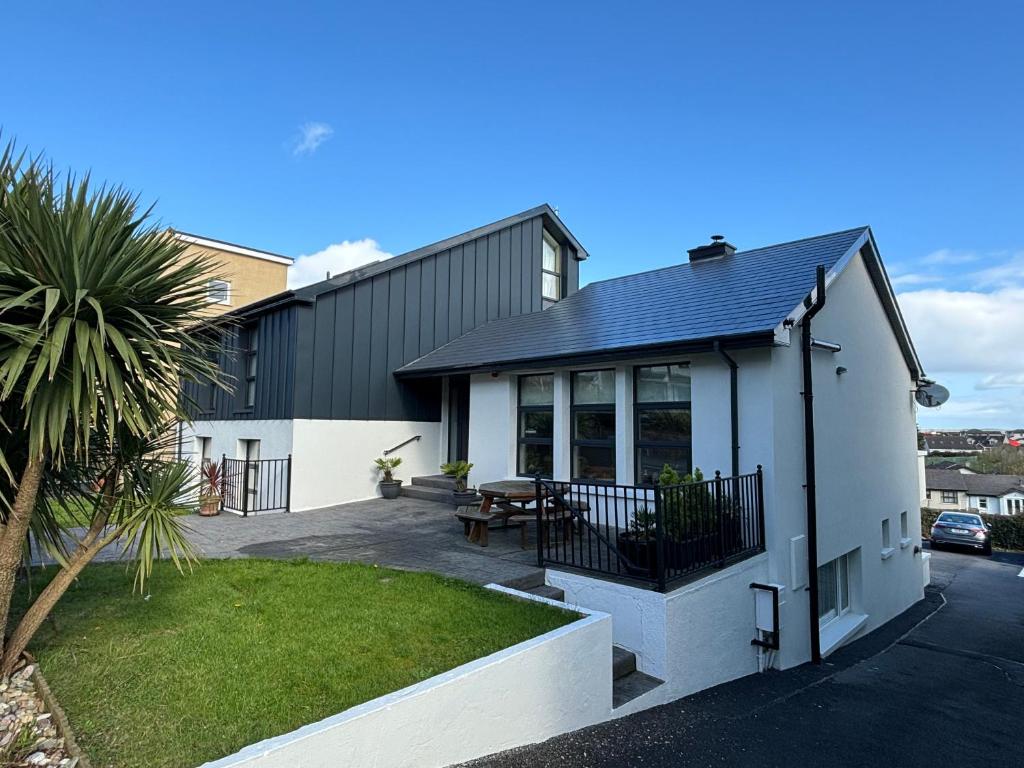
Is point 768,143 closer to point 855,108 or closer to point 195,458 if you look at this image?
point 855,108

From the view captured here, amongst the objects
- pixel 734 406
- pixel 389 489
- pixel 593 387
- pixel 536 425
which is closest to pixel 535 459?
pixel 536 425

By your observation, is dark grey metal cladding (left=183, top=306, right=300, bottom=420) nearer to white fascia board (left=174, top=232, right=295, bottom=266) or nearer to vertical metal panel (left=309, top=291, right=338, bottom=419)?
vertical metal panel (left=309, top=291, right=338, bottom=419)

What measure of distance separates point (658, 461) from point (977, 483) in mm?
62670

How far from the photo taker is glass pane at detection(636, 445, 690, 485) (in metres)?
8.49

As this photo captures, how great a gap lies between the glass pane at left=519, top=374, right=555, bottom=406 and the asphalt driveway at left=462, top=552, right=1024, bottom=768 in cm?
573

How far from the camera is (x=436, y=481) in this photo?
40.4ft

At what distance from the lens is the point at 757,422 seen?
292 inches

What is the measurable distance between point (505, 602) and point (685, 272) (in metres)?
9.02

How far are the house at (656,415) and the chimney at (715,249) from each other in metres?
0.12

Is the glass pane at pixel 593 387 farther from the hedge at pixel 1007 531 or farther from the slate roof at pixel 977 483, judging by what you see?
the slate roof at pixel 977 483

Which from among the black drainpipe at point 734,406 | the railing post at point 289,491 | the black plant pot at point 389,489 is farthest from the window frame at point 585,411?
the railing post at point 289,491

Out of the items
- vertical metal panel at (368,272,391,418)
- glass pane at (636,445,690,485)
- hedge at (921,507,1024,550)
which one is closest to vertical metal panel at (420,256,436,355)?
vertical metal panel at (368,272,391,418)

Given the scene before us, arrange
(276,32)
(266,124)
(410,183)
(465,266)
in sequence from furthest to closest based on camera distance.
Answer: (410,183), (465,266), (266,124), (276,32)

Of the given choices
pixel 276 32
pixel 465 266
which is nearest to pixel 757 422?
pixel 465 266
